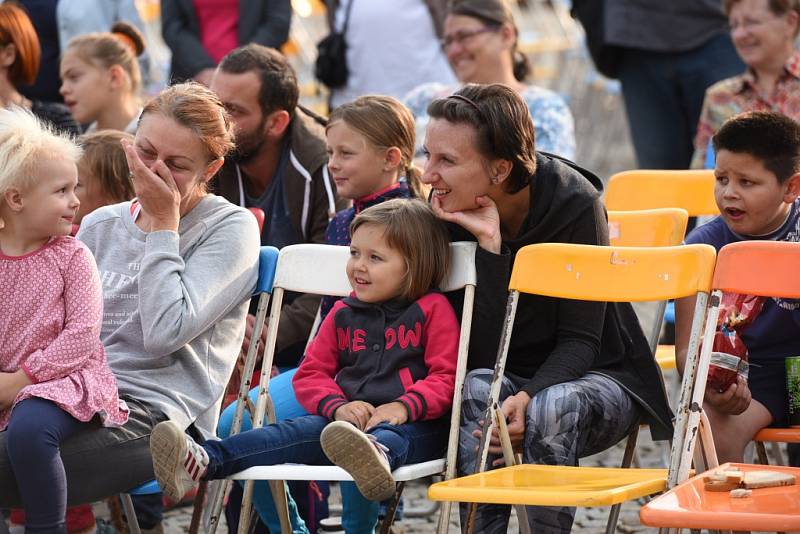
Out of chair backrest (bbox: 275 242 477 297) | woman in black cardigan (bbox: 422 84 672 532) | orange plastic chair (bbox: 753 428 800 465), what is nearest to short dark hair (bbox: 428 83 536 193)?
woman in black cardigan (bbox: 422 84 672 532)

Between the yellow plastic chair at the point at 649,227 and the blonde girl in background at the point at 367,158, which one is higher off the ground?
the blonde girl in background at the point at 367,158

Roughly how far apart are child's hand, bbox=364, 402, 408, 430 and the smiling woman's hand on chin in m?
0.53

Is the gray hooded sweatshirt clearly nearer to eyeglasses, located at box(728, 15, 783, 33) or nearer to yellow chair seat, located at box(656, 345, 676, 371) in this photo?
Result: yellow chair seat, located at box(656, 345, 676, 371)

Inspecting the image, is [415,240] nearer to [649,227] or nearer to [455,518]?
[649,227]

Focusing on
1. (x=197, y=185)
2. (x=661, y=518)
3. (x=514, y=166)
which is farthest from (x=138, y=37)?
(x=661, y=518)

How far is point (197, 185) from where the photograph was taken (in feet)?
13.0

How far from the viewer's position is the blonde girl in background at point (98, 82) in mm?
6008

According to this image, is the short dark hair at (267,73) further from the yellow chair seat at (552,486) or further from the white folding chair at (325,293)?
the yellow chair seat at (552,486)

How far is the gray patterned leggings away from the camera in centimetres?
357

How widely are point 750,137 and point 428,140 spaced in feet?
3.22

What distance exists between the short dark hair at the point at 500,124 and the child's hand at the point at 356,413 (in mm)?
747

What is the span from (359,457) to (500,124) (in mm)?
1071

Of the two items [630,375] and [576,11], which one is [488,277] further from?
[576,11]

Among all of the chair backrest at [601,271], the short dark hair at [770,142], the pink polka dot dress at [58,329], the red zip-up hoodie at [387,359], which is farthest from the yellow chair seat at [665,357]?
the pink polka dot dress at [58,329]
